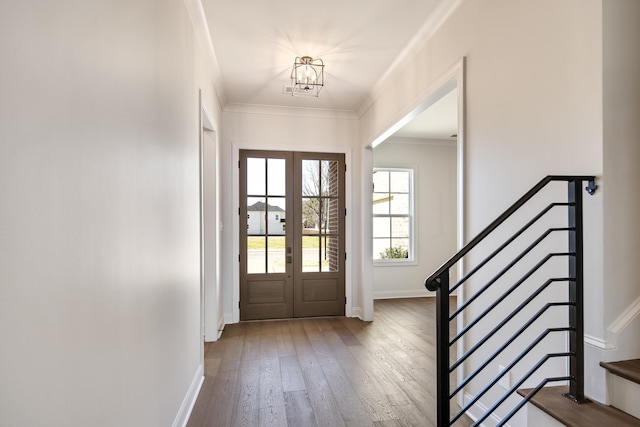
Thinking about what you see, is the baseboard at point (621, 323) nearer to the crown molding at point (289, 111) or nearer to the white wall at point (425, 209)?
the crown molding at point (289, 111)

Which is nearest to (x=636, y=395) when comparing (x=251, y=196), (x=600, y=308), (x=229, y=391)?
(x=600, y=308)

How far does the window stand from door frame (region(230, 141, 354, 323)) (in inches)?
56.2

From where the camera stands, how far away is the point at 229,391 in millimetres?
2613

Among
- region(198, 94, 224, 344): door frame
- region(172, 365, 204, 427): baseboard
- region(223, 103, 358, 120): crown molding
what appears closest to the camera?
region(172, 365, 204, 427): baseboard

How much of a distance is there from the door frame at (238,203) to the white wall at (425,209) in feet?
4.40

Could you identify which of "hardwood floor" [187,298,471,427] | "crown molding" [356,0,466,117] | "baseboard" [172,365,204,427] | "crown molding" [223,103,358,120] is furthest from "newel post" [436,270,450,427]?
"crown molding" [223,103,358,120]

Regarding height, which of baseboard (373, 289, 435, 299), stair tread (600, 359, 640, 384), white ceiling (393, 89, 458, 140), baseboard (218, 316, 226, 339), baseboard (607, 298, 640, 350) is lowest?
baseboard (373, 289, 435, 299)

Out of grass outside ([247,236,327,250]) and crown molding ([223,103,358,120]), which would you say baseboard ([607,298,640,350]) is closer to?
grass outside ([247,236,327,250])

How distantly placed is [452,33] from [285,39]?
1331 mm

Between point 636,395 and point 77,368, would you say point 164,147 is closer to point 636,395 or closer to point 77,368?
point 77,368

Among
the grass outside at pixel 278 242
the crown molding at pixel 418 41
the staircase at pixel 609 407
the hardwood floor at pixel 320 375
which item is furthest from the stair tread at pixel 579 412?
the grass outside at pixel 278 242

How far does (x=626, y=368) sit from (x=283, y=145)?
3.92 m

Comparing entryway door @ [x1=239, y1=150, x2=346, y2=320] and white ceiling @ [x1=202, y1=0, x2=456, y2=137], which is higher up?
white ceiling @ [x1=202, y1=0, x2=456, y2=137]

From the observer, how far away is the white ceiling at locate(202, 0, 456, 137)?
2434 millimetres
